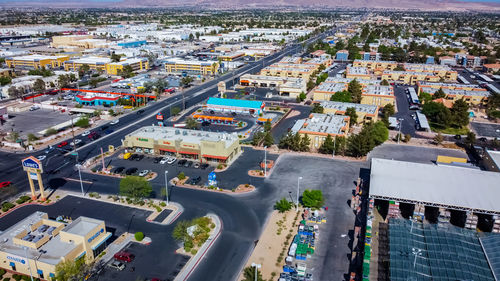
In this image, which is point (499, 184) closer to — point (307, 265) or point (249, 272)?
point (307, 265)

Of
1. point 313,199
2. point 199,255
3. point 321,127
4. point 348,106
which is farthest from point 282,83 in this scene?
point 199,255

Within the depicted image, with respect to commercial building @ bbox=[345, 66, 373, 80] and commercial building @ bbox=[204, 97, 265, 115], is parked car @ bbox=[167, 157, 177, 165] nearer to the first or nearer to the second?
commercial building @ bbox=[204, 97, 265, 115]

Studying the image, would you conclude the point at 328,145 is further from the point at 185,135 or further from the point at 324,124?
the point at 185,135

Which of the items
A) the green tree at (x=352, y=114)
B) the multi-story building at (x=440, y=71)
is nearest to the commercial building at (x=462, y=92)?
the multi-story building at (x=440, y=71)

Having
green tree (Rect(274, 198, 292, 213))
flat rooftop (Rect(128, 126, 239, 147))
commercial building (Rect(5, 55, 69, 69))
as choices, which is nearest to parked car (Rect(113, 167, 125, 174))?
flat rooftop (Rect(128, 126, 239, 147))

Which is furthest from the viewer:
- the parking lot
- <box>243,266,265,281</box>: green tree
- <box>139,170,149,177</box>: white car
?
the parking lot

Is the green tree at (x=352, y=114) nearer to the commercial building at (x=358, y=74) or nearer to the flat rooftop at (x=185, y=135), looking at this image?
the flat rooftop at (x=185, y=135)
